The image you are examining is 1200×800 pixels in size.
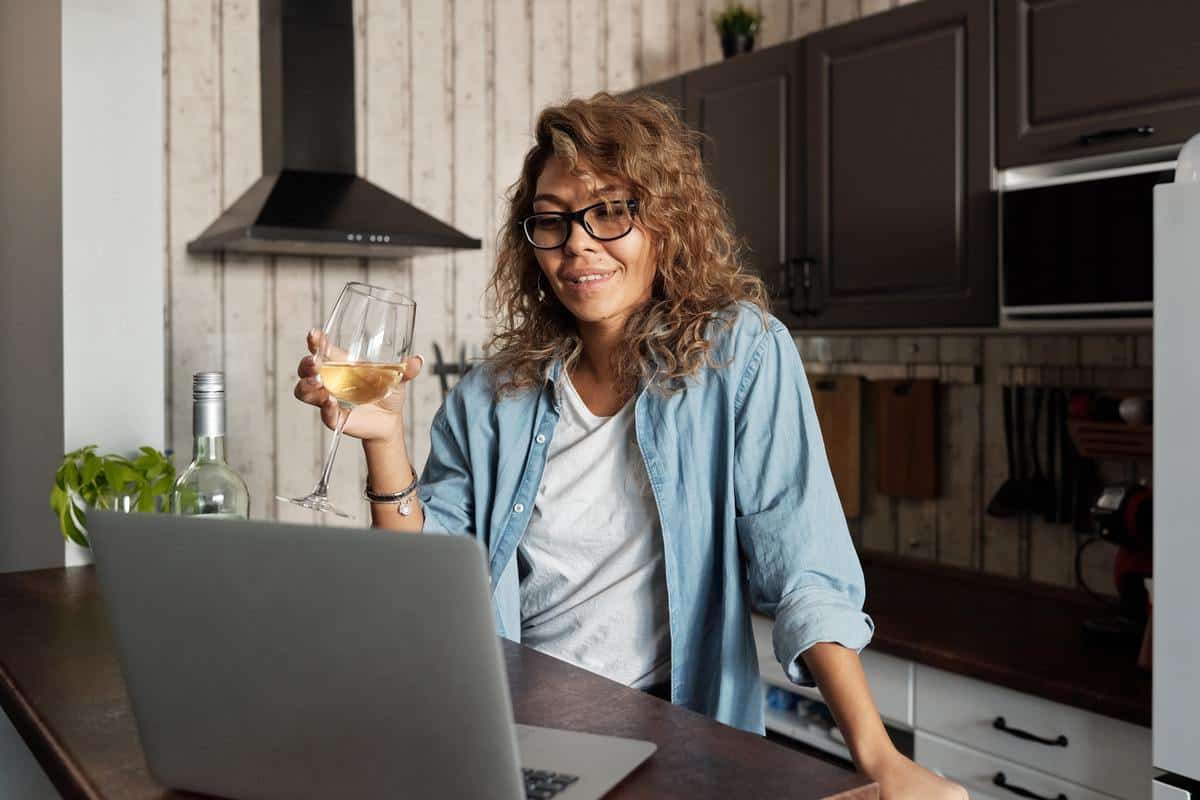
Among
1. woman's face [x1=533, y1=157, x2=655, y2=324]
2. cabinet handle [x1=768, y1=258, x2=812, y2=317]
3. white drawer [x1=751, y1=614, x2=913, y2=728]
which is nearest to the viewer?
woman's face [x1=533, y1=157, x2=655, y2=324]

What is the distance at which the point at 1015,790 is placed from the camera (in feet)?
6.74

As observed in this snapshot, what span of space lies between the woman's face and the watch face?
130 cm

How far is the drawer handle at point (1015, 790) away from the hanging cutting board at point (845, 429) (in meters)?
1.07

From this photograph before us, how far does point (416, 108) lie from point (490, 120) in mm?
252

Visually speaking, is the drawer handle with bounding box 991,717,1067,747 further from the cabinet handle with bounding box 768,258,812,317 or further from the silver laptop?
the silver laptop

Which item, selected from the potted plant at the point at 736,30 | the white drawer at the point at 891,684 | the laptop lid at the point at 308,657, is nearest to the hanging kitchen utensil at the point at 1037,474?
the white drawer at the point at 891,684

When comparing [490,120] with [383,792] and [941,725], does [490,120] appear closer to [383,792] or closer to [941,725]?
[941,725]

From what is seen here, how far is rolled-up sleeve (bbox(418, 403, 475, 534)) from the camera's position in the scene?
1.42 metres

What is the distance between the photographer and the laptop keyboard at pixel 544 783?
2.50 feet

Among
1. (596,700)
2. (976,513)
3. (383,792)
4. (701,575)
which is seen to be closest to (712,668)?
(701,575)

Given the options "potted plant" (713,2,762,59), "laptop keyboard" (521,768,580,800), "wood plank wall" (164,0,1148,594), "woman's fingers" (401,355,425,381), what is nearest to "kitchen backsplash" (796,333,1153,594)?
"wood plank wall" (164,0,1148,594)

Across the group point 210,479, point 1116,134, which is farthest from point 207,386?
point 1116,134

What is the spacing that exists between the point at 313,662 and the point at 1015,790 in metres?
1.75

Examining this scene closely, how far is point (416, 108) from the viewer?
11.1ft
